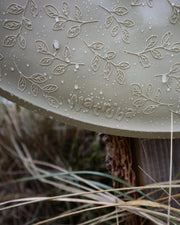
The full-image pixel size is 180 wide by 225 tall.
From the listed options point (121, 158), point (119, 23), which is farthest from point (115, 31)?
point (121, 158)

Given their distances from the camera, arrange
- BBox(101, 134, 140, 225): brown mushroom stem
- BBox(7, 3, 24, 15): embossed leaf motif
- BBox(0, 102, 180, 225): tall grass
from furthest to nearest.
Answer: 1. BBox(0, 102, 180, 225): tall grass
2. BBox(101, 134, 140, 225): brown mushroom stem
3. BBox(7, 3, 24, 15): embossed leaf motif

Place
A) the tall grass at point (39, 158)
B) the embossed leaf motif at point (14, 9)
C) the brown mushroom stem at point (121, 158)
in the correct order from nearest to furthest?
1. the embossed leaf motif at point (14, 9)
2. the brown mushroom stem at point (121, 158)
3. the tall grass at point (39, 158)

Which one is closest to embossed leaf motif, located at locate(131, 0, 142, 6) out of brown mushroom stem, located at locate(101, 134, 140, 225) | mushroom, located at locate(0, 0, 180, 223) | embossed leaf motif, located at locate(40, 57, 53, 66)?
mushroom, located at locate(0, 0, 180, 223)

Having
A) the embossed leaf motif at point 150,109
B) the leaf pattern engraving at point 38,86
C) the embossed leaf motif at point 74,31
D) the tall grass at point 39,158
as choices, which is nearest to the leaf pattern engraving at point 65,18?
the embossed leaf motif at point 74,31

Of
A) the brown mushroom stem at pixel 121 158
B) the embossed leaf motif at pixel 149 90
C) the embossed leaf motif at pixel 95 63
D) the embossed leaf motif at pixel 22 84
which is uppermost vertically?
the embossed leaf motif at pixel 95 63

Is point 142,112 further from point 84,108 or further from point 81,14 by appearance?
point 81,14

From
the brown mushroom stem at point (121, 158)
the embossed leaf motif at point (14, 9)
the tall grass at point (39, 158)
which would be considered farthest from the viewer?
the tall grass at point (39, 158)

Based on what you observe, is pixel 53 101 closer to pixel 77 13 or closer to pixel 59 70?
pixel 59 70

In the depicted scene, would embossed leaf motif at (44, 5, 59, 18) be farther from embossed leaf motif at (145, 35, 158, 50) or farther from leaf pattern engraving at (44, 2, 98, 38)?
embossed leaf motif at (145, 35, 158, 50)

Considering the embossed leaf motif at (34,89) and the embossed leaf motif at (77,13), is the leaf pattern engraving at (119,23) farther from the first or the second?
the embossed leaf motif at (34,89)
